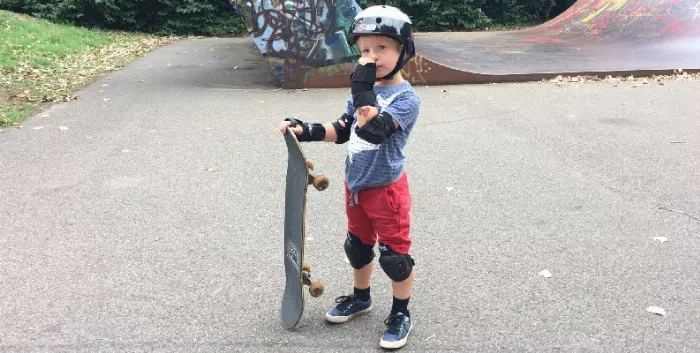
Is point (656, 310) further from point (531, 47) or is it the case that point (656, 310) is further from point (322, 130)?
point (531, 47)

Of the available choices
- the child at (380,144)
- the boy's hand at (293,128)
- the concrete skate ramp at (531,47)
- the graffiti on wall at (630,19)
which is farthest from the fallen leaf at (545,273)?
the graffiti on wall at (630,19)

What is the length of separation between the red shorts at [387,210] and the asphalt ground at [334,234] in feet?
1.78

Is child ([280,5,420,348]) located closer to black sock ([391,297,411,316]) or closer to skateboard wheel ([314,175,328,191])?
black sock ([391,297,411,316])

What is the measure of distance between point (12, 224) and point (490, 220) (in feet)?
11.1

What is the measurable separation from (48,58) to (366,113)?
11.6 metres

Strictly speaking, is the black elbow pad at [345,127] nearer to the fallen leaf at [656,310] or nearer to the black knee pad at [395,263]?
the black knee pad at [395,263]

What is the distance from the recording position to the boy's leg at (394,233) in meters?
2.52

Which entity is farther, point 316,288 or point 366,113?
point 316,288

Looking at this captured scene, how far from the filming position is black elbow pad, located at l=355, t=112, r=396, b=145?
7.43 feet

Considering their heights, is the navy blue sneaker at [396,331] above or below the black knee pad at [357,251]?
below

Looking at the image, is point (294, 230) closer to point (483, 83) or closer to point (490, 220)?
point (490, 220)

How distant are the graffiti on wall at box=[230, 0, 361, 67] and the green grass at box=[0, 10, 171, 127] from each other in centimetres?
309

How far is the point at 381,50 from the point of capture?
7.74 ft

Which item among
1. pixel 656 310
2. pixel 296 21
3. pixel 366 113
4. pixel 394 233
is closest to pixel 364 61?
pixel 366 113
